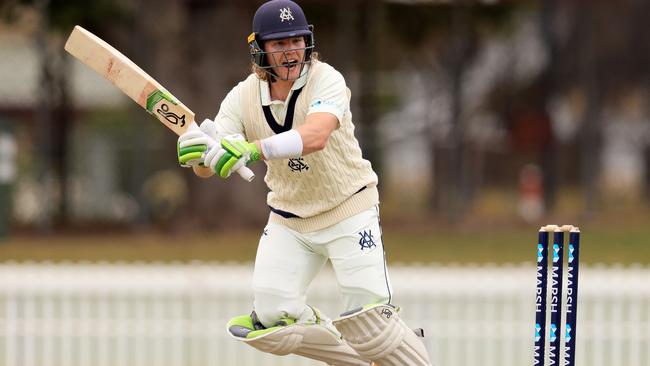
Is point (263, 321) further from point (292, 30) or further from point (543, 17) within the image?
point (543, 17)

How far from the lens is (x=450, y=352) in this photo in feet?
30.9

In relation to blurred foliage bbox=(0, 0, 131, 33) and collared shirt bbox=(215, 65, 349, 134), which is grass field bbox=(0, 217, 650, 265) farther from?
collared shirt bbox=(215, 65, 349, 134)

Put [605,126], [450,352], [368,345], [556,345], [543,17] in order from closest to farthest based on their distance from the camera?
[556,345], [368,345], [450,352], [543,17], [605,126]

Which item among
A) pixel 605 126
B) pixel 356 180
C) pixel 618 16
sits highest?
pixel 618 16

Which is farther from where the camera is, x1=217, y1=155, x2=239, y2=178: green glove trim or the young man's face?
the young man's face

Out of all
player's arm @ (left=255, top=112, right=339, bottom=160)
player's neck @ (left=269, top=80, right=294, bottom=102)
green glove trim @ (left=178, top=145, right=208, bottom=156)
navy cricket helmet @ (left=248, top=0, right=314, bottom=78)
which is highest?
navy cricket helmet @ (left=248, top=0, right=314, bottom=78)

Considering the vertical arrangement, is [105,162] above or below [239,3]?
below

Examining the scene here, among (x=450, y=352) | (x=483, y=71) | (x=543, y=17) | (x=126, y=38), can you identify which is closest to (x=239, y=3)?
(x=126, y=38)

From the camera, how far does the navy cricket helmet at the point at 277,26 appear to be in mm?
6105

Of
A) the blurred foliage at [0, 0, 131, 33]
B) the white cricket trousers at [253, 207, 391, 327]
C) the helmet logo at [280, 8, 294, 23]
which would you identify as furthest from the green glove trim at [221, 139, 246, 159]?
the blurred foliage at [0, 0, 131, 33]

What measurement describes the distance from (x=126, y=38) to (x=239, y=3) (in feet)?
4.63

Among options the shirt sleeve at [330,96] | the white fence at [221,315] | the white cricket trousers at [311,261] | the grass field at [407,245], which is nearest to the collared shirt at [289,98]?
the shirt sleeve at [330,96]

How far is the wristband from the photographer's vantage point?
19.3ft

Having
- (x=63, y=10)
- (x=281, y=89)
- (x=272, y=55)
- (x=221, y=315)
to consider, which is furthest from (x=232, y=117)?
(x=63, y=10)
